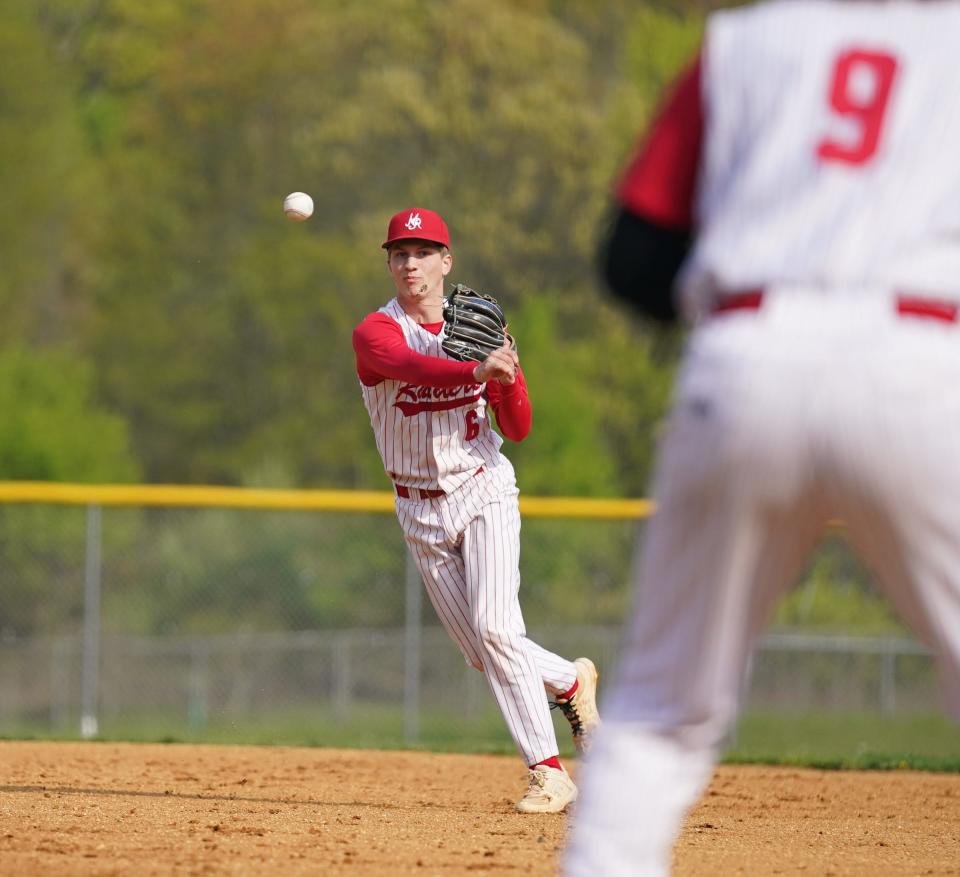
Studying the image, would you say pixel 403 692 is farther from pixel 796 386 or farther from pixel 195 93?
pixel 195 93

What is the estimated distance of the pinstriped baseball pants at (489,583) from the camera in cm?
537

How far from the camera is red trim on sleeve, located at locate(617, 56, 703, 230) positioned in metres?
2.68

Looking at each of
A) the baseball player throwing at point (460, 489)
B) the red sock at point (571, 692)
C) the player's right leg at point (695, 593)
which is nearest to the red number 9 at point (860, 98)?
the player's right leg at point (695, 593)

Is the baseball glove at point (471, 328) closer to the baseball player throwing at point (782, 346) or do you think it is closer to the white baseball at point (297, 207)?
the white baseball at point (297, 207)

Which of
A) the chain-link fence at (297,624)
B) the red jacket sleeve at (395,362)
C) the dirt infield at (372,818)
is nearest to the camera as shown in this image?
the dirt infield at (372,818)

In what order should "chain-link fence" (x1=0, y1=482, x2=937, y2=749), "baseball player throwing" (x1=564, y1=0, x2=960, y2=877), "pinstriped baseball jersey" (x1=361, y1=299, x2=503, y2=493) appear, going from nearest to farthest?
"baseball player throwing" (x1=564, y1=0, x2=960, y2=877), "pinstriped baseball jersey" (x1=361, y1=299, x2=503, y2=493), "chain-link fence" (x1=0, y1=482, x2=937, y2=749)

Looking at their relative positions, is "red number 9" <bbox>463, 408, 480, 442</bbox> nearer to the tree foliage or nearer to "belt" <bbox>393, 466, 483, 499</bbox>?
"belt" <bbox>393, 466, 483, 499</bbox>

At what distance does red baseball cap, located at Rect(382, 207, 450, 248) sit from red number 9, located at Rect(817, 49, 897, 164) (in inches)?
119

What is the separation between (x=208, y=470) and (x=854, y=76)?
99.1ft

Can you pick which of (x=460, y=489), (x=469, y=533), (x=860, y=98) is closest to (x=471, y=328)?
(x=460, y=489)

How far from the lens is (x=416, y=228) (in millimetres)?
5547

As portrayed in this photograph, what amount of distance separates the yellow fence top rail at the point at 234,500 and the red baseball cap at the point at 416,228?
16.4 feet

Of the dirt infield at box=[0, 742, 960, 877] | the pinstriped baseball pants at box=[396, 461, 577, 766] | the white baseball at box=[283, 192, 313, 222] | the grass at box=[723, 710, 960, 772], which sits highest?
the white baseball at box=[283, 192, 313, 222]

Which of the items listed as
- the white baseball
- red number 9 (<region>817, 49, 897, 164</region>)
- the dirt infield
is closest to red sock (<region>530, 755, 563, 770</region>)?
the dirt infield
